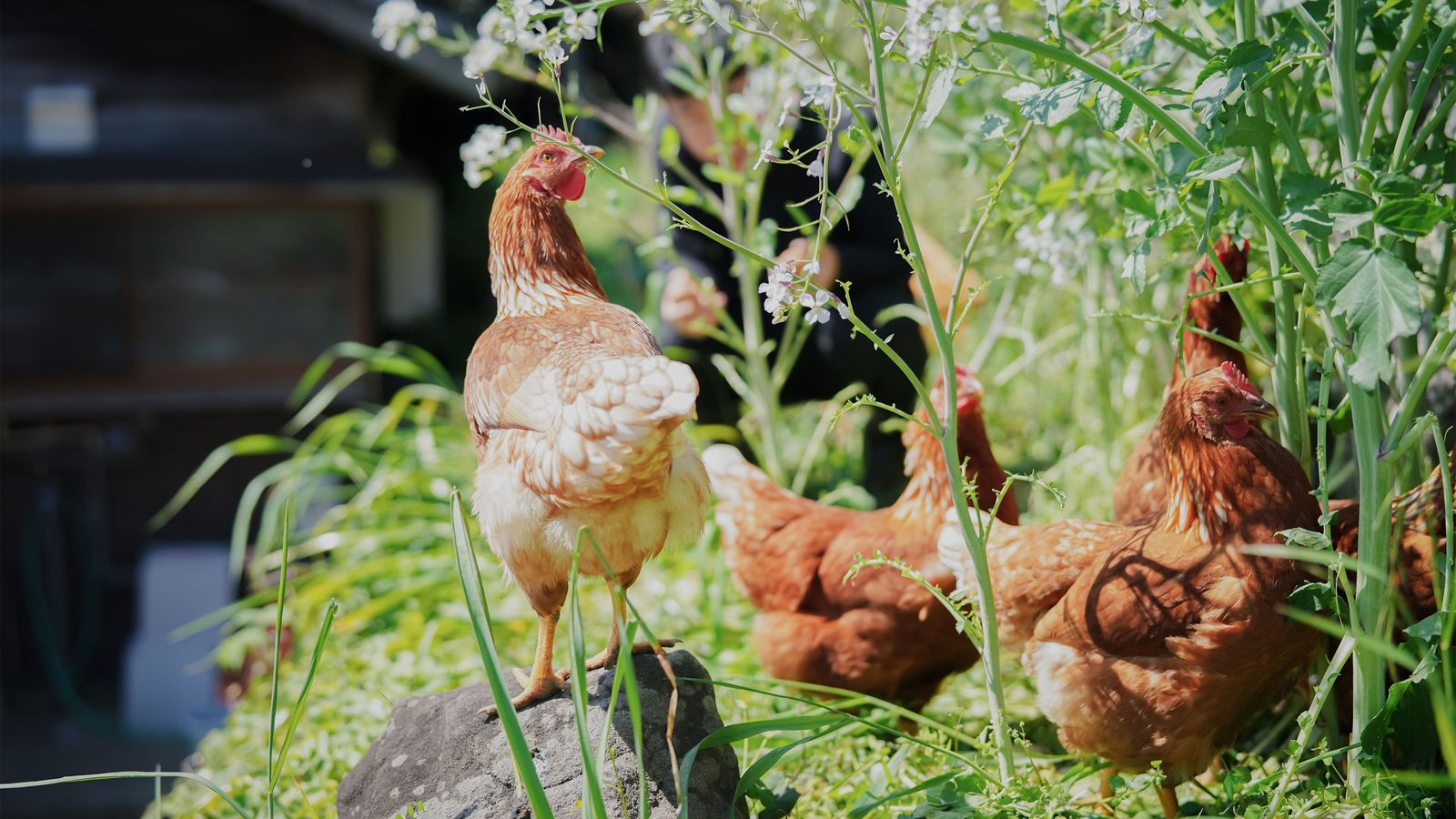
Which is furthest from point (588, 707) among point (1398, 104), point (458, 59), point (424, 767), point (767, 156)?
point (458, 59)

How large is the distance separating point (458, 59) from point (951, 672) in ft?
14.6

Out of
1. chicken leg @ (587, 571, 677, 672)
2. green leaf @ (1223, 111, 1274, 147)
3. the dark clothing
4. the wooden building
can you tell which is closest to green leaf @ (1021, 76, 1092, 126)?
green leaf @ (1223, 111, 1274, 147)

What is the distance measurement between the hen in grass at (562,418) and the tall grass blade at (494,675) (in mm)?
140

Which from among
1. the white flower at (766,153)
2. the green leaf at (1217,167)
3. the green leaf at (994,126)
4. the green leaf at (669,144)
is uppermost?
the green leaf at (669,144)

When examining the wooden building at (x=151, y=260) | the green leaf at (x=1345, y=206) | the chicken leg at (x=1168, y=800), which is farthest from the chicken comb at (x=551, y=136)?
the wooden building at (x=151, y=260)

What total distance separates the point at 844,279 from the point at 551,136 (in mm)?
1725

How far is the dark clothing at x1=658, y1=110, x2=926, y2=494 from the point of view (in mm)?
3375

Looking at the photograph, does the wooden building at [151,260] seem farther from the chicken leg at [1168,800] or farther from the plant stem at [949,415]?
the chicken leg at [1168,800]

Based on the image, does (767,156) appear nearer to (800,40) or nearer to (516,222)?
(516,222)

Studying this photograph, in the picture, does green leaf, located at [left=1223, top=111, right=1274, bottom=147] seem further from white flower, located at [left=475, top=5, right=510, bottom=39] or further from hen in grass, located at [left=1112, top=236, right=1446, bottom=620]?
white flower, located at [left=475, top=5, right=510, bottom=39]

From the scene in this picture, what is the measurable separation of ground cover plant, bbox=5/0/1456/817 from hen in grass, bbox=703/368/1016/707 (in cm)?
12

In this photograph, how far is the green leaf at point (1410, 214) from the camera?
139 cm

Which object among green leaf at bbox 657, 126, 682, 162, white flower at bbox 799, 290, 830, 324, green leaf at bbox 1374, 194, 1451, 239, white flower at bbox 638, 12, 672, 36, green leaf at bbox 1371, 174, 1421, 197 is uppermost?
white flower at bbox 638, 12, 672, 36

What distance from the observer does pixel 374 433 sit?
406 centimetres
